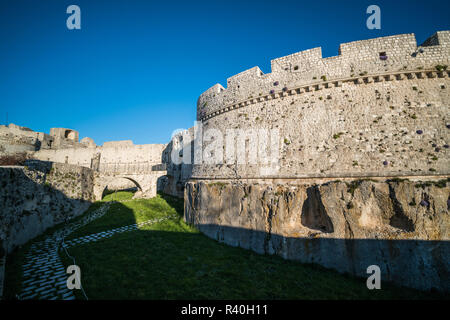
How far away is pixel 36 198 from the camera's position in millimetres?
10234

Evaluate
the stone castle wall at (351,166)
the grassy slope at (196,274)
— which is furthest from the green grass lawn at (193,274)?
the stone castle wall at (351,166)

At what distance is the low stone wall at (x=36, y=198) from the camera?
800 cm

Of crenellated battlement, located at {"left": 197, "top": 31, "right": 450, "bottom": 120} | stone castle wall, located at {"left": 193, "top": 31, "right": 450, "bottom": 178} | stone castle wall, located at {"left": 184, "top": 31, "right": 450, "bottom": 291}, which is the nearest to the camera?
stone castle wall, located at {"left": 184, "top": 31, "right": 450, "bottom": 291}

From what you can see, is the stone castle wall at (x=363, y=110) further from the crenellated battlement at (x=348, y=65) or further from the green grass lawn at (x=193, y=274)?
the green grass lawn at (x=193, y=274)

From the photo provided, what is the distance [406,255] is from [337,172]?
390 centimetres

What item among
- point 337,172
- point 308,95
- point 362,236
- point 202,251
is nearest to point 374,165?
point 337,172

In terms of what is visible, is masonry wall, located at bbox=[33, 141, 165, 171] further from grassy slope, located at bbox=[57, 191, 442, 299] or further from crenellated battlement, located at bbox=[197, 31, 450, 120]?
crenellated battlement, located at bbox=[197, 31, 450, 120]

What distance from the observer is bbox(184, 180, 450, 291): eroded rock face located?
745 cm

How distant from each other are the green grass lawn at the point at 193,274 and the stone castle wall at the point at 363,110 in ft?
14.5

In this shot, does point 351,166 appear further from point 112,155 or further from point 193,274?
point 112,155

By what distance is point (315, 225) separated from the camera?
9.49m

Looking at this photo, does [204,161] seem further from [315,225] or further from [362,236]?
[362,236]

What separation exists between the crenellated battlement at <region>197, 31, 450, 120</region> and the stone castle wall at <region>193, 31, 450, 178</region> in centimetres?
4

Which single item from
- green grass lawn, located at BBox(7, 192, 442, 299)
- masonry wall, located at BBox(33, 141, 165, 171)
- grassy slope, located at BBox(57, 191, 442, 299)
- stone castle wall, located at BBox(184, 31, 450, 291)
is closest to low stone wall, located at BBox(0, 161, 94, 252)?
green grass lawn, located at BBox(7, 192, 442, 299)
